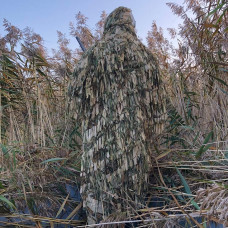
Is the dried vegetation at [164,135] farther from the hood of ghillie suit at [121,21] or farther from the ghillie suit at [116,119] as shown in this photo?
the hood of ghillie suit at [121,21]

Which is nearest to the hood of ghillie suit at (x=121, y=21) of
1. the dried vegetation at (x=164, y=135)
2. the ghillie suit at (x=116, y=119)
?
the ghillie suit at (x=116, y=119)

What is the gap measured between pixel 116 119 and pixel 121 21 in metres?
0.52

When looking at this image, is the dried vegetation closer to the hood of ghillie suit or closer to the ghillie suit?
the ghillie suit

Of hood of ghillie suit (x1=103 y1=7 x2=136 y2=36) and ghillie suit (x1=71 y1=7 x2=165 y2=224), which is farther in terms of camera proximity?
hood of ghillie suit (x1=103 y1=7 x2=136 y2=36)

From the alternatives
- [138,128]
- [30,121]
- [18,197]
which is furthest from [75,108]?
[30,121]

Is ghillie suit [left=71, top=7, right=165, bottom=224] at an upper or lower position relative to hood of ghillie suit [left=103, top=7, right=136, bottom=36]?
lower

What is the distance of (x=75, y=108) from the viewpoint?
1.26 metres

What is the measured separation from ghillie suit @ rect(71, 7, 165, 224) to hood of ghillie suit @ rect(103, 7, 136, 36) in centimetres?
8

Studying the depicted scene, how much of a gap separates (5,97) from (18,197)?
105 cm

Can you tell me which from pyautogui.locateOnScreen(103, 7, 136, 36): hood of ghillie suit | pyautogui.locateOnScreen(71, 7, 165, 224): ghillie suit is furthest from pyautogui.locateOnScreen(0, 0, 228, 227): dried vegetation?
pyautogui.locateOnScreen(103, 7, 136, 36): hood of ghillie suit

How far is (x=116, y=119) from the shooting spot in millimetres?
1168

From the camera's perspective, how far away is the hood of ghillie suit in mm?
1348

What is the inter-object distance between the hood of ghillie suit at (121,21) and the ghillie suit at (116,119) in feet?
0.26

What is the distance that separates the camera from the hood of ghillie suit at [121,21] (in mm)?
1348
